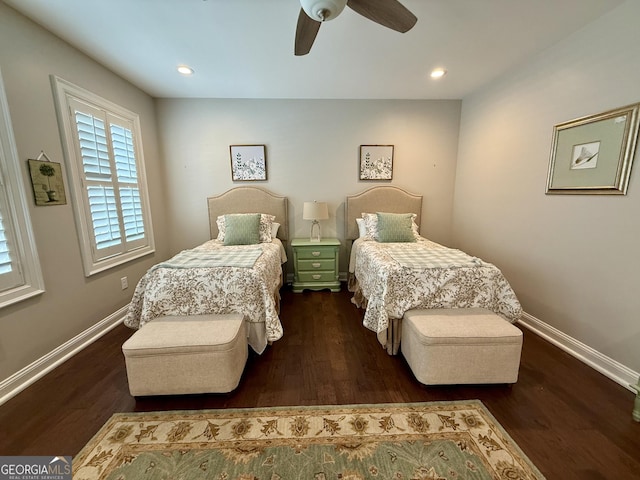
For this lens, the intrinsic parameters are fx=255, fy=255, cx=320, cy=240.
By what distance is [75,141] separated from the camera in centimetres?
221

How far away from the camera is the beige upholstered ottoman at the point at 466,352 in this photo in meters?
1.65

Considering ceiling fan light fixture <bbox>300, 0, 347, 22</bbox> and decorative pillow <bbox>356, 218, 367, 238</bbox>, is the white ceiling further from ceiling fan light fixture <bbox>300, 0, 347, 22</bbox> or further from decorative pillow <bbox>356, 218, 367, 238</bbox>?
decorative pillow <bbox>356, 218, 367, 238</bbox>

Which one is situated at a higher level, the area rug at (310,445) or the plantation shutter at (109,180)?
the plantation shutter at (109,180)

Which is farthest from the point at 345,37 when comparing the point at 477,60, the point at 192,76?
the point at 192,76

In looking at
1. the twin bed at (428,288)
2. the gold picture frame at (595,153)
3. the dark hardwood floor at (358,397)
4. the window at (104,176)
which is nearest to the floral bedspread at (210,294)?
the dark hardwood floor at (358,397)

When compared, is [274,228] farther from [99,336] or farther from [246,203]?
[99,336]

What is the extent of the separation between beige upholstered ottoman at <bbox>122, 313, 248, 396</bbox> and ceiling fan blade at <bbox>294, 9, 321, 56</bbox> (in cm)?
202

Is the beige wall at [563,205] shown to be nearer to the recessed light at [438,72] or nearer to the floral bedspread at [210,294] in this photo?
the recessed light at [438,72]

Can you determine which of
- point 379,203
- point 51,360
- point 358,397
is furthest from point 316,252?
point 51,360

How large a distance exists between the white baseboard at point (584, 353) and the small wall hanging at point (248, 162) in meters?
3.50

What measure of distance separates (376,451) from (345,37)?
9.33 feet

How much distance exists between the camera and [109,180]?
258 centimetres

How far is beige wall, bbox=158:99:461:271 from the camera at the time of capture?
136 inches

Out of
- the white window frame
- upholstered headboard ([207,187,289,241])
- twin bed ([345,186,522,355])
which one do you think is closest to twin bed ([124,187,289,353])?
the white window frame
